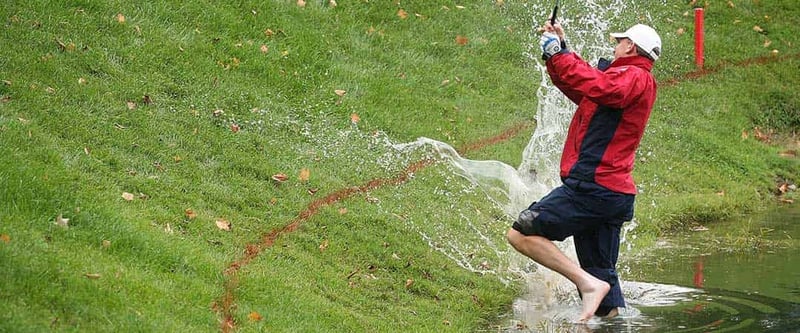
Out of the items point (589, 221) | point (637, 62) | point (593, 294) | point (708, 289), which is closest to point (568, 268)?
point (593, 294)

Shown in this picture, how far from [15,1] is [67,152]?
2890 millimetres

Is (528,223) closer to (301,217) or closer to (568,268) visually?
(568,268)

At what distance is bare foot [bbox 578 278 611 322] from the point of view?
278 inches

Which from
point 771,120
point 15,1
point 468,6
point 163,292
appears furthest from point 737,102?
point 163,292

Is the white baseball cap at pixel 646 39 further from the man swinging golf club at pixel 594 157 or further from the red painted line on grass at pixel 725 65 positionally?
the red painted line on grass at pixel 725 65

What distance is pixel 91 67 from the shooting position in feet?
32.5

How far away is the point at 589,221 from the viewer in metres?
7.05

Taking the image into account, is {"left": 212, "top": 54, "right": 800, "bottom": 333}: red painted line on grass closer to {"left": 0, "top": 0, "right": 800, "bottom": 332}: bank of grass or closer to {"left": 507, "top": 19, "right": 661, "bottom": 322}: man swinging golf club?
{"left": 0, "top": 0, "right": 800, "bottom": 332}: bank of grass

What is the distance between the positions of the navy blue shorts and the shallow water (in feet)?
1.20

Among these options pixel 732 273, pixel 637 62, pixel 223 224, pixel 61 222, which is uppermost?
pixel 637 62

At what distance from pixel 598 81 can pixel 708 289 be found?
2.46 m

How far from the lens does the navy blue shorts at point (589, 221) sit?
6.99 meters

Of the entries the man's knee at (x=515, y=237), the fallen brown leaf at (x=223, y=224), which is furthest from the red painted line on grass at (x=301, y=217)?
the man's knee at (x=515, y=237)

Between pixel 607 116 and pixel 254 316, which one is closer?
pixel 254 316
